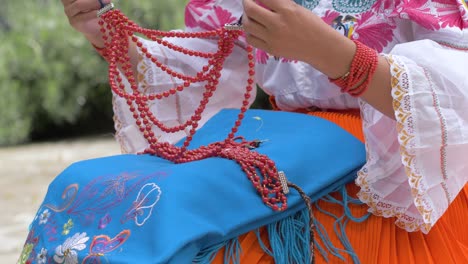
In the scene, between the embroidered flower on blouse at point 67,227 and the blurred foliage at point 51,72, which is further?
the blurred foliage at point 51,72

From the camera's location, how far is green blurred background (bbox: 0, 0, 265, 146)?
20.5ft

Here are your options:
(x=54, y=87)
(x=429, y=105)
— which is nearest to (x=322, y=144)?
(x=429, y=105)

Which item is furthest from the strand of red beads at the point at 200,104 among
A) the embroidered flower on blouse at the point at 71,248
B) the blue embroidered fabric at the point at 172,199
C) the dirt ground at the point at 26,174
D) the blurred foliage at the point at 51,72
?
the blurred foliage at the point at 51,72

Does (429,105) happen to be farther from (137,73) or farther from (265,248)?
(137,73)

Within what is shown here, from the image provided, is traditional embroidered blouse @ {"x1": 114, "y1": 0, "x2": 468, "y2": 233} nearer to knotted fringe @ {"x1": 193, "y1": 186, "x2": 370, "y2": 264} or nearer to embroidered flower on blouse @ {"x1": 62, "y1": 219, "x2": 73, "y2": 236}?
knotted fringe @ {"x1": 193, "y1": 186, "x2": 370, "y2": 264}

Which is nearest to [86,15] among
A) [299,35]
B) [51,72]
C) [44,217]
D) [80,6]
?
[80,6]

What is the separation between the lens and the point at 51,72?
21.0ft

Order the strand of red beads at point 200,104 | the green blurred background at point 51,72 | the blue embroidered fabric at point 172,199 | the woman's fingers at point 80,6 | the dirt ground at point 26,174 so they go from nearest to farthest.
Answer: the blue embroidered fabric at point 172,199, the strand of red beads at point 200,104, the woman's fingers at point 80,6, the dirt ground at point 26,174, the green blurred background at point 51,72

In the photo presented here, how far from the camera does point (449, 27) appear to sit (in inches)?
49.8

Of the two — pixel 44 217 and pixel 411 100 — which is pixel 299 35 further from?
pixel 44 217

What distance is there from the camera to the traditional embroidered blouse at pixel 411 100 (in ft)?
3.85

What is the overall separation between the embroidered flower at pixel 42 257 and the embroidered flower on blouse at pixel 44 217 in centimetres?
6

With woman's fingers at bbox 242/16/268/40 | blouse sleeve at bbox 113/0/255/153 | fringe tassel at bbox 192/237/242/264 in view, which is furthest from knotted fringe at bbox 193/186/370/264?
blouse sleeve at bbox 113/0/255/153

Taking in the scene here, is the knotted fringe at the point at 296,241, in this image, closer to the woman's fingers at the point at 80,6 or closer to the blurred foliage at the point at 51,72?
the woman's fingers at the point at 80,6
